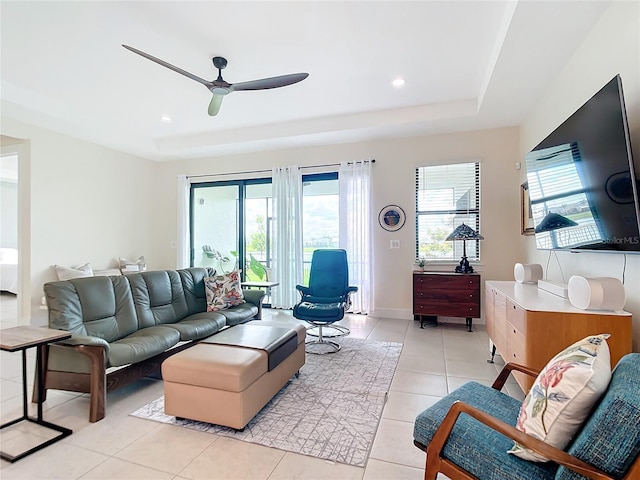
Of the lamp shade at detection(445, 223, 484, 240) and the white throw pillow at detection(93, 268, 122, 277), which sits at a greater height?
the lamp shade at detection(445, 223, 484, 240)

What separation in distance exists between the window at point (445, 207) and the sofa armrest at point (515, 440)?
144 inches

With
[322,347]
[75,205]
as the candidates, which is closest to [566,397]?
[322,347]

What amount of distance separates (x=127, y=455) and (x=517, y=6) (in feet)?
12.0

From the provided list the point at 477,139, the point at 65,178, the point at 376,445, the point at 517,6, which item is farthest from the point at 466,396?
the point at 65,178

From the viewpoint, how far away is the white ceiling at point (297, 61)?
7.97 feet

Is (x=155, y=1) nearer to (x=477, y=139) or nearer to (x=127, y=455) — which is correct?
(x=127, y=455)

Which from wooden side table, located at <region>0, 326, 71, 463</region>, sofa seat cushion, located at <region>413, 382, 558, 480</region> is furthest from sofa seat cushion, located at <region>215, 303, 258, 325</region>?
sofa seat cushion, located at <region>413, 382, 558, 480</region>

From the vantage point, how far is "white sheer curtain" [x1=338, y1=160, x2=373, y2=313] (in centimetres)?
499

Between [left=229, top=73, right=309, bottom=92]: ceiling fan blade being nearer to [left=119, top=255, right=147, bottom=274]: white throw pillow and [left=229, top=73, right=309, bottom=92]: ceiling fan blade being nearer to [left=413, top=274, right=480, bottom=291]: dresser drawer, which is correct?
[left=413, top=274, right=480, bottom=291]: dresser drawer

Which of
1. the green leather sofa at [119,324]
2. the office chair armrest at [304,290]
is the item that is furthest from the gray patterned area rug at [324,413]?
the office chair armrest at [304,290]

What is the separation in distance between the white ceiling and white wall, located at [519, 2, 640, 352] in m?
0.13

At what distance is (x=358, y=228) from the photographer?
505cm

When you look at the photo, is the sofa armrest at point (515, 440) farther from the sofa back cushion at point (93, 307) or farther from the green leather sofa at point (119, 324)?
the sofa back cushion at point (93, 307)

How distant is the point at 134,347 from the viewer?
8.16 ft
